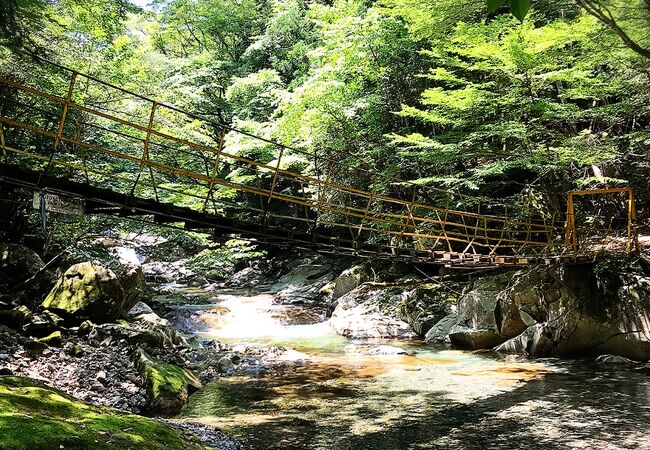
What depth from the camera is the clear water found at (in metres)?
5.53

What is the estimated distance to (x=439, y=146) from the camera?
11.3m

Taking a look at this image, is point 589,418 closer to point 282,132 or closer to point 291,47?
point 282,132

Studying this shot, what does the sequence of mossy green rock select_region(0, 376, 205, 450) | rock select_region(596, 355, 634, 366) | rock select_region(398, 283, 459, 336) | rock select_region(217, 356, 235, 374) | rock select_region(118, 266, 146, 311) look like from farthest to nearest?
1. rock select_region(398, 283, 459, 336)
2. rock select_region(118, 266, 146, 311)
3. rock select_region(217, 356, 235, 374)
4. rock select_region(596, 355, 634, 366)
5. mossy green rock select_region(0, 376, 205, 450)

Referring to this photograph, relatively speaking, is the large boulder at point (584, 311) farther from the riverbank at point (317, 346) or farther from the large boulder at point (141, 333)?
the large boulder at point (141, 333)

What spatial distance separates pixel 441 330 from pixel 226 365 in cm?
543

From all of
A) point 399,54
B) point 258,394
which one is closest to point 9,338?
point 258,394

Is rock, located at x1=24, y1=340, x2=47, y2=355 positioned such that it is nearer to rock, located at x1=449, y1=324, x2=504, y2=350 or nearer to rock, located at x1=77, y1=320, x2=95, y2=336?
rock, located at x1=77, y1=320, x2=95, y2=336

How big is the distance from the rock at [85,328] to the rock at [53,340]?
2.28 ft

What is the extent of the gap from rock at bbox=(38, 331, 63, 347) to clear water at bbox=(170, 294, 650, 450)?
2.24 metres

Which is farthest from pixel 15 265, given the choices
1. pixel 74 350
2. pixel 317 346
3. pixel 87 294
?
pixel 317 346

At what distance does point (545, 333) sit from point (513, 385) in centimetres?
263

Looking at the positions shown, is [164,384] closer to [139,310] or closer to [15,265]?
[139,310]

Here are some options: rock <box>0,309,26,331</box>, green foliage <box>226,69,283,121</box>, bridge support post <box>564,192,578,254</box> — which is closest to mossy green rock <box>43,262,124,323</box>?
rock <box>0,309,26,331</box>

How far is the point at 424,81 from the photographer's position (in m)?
15.8
